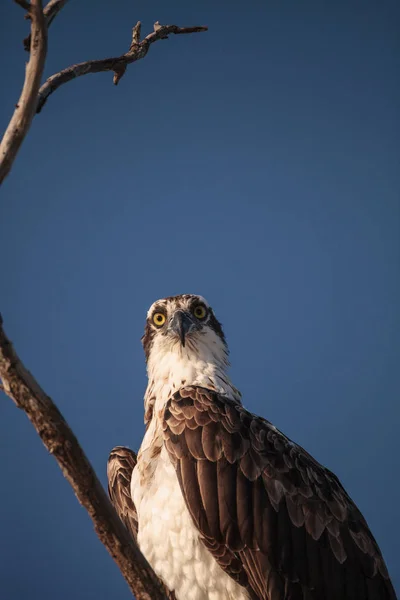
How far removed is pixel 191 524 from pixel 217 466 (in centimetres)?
44

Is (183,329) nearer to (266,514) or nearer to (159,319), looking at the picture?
(159,319)

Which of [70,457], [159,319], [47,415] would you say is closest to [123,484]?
[159,319]

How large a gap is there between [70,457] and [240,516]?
66.1 inches

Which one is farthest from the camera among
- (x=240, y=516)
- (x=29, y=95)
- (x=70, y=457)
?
(x=240, y=516)

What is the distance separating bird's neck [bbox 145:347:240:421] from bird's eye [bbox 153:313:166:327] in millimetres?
314

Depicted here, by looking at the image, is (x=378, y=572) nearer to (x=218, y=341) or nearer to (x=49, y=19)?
(x=218, y=341)

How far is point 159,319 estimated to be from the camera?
612cm

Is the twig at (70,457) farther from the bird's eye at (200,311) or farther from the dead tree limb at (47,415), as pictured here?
the bird's eye at (200,311)

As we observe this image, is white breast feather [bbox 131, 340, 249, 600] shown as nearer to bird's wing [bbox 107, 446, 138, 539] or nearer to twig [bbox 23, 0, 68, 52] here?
bird's wing [bbox 107, 446, 138, 539]

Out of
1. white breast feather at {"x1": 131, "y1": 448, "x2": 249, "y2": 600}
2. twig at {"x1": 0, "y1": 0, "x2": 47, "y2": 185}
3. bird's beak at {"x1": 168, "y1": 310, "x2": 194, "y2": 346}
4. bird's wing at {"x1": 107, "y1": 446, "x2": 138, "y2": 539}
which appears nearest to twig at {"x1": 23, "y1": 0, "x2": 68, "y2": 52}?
twig at {"x1": 0, "y1": 0, "x2": 47, "y2": 185}

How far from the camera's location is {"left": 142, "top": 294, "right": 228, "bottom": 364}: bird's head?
584cm

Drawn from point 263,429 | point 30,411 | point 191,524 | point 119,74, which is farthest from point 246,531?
point 119,74

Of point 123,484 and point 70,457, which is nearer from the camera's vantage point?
point 70,457

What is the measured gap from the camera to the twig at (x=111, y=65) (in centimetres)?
359
